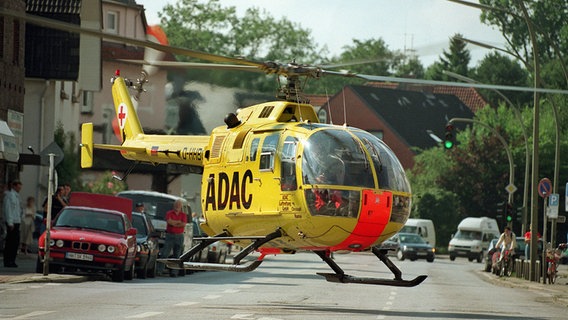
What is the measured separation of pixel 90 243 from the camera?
28703 millimetres

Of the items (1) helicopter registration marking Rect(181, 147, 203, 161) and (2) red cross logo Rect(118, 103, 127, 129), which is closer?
(1) helicopter registration marking Rect(181, 147, 203, 161)

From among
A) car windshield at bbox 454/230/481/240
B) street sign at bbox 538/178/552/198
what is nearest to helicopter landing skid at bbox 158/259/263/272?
street sign at bbox 538/178/552/198

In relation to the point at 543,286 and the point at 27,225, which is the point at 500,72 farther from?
the point at 27,225

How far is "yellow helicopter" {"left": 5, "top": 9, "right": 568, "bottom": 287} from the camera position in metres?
21.0

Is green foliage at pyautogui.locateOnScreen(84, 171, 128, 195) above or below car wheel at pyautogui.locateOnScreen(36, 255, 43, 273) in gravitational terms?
above

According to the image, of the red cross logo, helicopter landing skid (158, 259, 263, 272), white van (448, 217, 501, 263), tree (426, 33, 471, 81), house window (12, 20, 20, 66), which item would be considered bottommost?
white van (448, 217, 501, 263)

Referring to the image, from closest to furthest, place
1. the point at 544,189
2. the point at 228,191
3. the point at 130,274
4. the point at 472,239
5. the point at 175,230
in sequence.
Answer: the point at 228,191 → the point at 130,274 → the point at 175,230 → the point at 544,189 → the point at 472,239

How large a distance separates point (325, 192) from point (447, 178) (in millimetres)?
71420

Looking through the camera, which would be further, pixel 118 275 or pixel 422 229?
pixel 422 229

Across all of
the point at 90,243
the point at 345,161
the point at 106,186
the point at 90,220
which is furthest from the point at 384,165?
the point at 106,186

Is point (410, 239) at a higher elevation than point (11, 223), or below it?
below

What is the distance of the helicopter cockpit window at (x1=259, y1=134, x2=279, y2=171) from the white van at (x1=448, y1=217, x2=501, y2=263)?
53582 mm

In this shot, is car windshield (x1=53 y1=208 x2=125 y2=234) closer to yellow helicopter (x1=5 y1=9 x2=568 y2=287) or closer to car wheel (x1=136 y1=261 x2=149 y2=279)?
car wheel (x1=136 y1=261 x2=149 y2=279)

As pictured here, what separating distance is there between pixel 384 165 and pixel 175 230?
13691 millimetres
